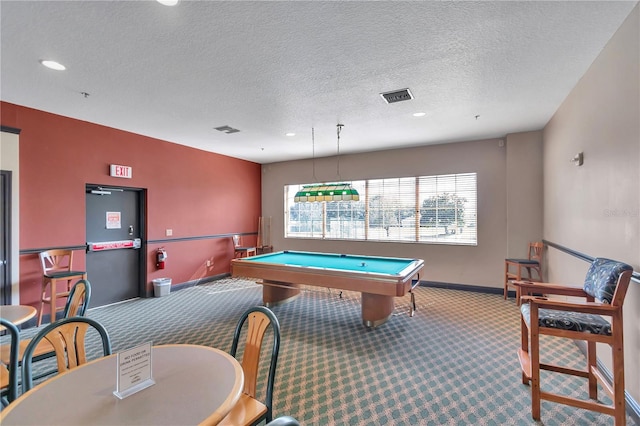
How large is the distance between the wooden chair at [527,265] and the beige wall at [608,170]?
2.82 ft

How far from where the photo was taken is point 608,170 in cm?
252

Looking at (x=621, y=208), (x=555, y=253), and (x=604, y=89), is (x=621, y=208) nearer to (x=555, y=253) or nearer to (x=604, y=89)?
(x=604, y=89)

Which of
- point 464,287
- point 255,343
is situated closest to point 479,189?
point 464,287

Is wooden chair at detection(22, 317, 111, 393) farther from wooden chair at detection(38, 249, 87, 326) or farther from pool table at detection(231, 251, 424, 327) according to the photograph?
wooden chair at detection(38, 249, 87, 326)

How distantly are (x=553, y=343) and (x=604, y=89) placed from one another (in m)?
2.63

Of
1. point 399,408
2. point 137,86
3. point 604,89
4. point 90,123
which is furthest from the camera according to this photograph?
point 90,123

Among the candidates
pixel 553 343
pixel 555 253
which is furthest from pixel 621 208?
pixel 555 253

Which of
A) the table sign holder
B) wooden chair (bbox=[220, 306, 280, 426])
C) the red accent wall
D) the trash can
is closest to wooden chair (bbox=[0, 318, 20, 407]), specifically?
the table sign holder

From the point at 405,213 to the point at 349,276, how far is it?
3.17 meters

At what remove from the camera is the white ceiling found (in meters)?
2.06

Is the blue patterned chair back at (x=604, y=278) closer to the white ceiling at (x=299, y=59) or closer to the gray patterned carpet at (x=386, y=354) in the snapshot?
the gray patterned carpet at (x=386, y=354)

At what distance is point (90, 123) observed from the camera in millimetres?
4504

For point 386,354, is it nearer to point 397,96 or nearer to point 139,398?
point 139,398

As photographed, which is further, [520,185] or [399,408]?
[520,185]
